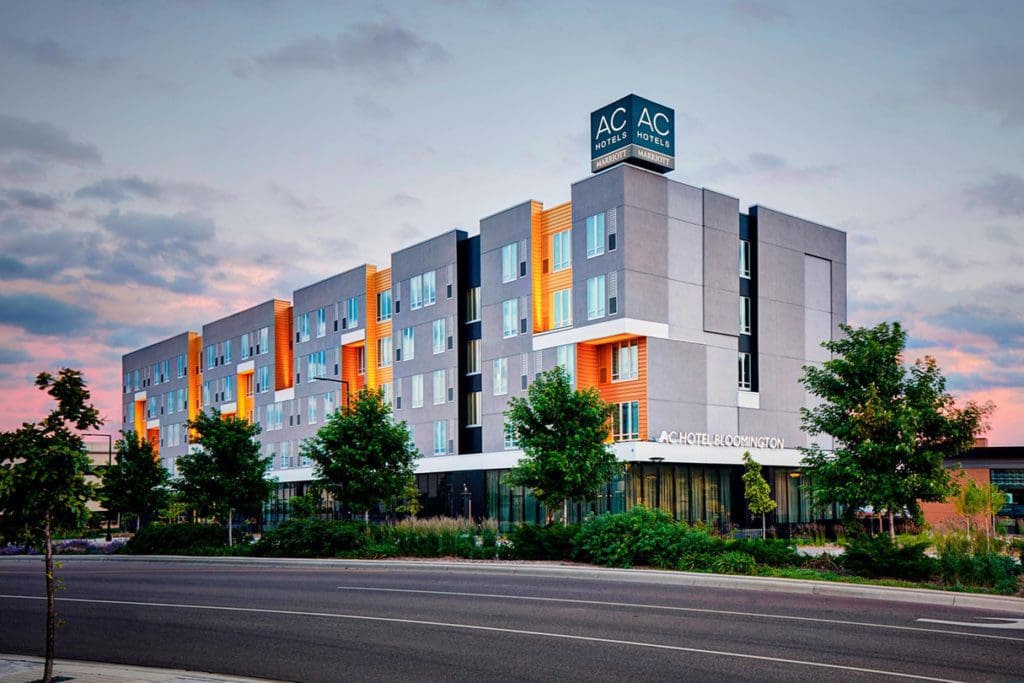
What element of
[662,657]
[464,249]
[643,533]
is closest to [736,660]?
[662,657]

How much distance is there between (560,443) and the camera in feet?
112

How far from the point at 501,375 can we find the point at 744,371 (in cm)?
1396

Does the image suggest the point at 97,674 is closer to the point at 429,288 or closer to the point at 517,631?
the point at 517,631

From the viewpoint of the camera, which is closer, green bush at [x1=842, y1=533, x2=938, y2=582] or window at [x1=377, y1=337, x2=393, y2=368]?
green bush at [x1=842, y1=533, x2=938, y2=582]

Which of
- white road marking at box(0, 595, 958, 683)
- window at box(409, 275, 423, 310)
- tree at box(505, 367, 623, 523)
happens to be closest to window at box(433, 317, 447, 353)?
window at box(409, 275, 423, 310)

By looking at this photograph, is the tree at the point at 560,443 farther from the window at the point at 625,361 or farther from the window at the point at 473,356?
the window at the point at 473,356

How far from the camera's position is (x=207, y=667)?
488 inches

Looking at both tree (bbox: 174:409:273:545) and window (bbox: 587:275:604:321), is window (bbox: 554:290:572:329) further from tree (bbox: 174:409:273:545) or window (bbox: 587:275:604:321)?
tree (bbox: 174:409:273:545)

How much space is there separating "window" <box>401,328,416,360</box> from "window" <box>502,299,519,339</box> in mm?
10558

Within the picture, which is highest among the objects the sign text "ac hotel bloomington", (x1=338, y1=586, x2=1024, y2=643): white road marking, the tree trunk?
the sign text "ac hotel bloomington"

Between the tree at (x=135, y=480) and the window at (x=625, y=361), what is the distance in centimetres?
2622

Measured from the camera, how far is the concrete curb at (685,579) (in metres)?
18.2

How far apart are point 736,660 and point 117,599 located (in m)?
15.1

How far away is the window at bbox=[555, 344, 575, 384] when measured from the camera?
5034 cm
